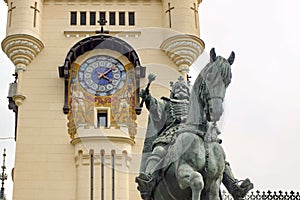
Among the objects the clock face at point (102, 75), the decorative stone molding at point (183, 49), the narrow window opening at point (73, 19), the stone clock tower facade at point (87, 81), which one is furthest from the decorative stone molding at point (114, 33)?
the decorative stone molding at point (183, 49)

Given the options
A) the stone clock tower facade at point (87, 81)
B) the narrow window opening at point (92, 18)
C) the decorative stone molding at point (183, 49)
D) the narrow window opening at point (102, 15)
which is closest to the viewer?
the stone clock tower facade at point (87, 81)

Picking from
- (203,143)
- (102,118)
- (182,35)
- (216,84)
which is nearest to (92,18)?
(182,35)

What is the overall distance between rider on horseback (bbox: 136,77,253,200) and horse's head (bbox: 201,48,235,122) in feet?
3.13

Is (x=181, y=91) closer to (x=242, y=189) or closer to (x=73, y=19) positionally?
(x=242, y=189)

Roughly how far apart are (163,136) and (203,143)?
1073 millimetres

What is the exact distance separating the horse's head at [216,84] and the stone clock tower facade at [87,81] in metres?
14.4

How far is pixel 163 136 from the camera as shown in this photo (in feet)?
28.1

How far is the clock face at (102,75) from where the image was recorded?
2502 centimetres

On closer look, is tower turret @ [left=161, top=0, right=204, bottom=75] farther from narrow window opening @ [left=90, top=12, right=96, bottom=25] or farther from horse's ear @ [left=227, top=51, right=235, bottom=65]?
horse's ear @ [left=227, top=51, right=235, bottom=65]

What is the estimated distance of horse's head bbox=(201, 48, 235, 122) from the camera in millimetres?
7247

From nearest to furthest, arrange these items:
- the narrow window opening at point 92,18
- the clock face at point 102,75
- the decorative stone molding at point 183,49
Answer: the clock face at point 102,75, the decorative stone molding at point 183,49, the narrow window opening at point 92,18

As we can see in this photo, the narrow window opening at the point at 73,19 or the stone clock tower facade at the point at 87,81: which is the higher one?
the narrow window opening at the point at 73,19

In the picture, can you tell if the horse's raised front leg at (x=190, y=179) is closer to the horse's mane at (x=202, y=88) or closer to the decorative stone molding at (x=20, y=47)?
the horse's mane at (x=202, y=88)

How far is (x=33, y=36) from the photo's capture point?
25.1m
